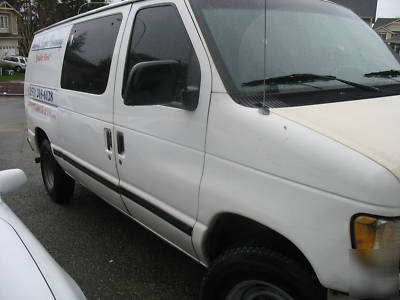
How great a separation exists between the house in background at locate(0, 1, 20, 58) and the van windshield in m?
53.6

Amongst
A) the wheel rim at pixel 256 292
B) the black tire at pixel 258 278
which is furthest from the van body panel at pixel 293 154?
the wheel rim at pixel 256 292

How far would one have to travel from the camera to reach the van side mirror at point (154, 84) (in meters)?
2.28

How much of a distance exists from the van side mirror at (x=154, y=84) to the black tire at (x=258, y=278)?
0.89 metres

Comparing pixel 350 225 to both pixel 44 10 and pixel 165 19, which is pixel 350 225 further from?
pixel 44 10

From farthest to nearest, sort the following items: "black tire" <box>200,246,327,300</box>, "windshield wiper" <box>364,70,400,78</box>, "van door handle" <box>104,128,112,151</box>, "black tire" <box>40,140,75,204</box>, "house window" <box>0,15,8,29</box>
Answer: "house window" <box>0,15,8,29</box> → "black tire" <box>40,140,75,204</box> → "van door handle" <box>104,128,112,151</box> → "windshield wiper" <box>364,70,400,78</box> → "black tire" <box>200,246,327,300</box>

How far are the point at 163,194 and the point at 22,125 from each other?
942cm

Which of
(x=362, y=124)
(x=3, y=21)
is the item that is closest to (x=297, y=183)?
(x=362, y=124)

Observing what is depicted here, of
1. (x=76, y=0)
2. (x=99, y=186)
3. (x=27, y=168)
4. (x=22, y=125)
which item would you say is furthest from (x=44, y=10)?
(x=99, y=186)

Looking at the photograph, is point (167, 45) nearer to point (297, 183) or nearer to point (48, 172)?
A: point (297, 183)

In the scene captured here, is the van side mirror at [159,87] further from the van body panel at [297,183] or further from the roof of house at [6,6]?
the roof of house at [6,6]

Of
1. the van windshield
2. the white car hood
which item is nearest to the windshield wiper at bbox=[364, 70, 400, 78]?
the van windshield

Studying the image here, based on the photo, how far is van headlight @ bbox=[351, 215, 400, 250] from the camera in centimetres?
163

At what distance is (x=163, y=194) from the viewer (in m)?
2.66

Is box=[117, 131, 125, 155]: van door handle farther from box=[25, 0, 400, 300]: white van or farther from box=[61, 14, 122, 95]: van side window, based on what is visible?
box=[61, 14, 122, 95]: van side window
